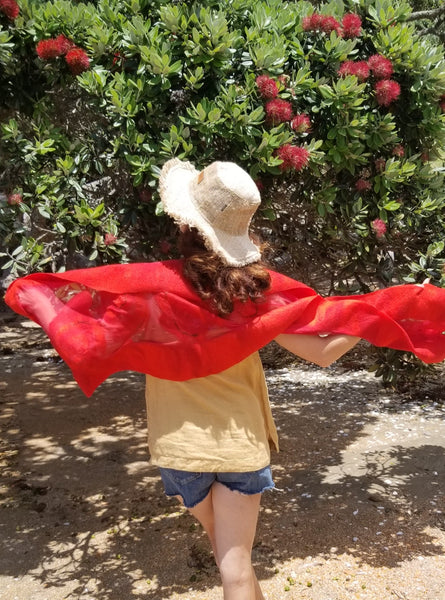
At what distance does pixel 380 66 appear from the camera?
3.18m

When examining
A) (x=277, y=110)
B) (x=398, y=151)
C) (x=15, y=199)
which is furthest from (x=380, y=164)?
(x=15, y=199)

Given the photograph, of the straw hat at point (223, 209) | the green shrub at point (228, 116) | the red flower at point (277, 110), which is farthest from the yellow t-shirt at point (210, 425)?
the red flower at point (277, 110)

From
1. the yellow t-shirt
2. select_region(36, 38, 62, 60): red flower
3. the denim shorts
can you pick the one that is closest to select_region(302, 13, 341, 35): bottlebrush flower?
select_region(36, 38, 62, 60): red flower

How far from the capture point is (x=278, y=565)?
3572mm

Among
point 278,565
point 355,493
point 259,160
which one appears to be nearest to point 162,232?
point 259,160

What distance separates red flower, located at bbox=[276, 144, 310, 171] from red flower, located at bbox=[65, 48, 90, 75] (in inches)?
37.4

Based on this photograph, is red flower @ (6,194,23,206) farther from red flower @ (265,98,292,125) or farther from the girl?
red flower @ (265,98,292,125)

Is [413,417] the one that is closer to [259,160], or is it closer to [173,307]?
[259,160]

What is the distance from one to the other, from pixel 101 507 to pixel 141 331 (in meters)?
2.28

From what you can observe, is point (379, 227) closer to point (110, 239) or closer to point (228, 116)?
point (228, 116)

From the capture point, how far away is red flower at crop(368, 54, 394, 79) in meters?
3.18

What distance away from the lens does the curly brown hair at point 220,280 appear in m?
2.21

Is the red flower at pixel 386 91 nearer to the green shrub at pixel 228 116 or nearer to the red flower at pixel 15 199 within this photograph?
the green shrub at pixel 228 116

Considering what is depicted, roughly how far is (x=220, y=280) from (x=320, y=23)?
1.62 m
